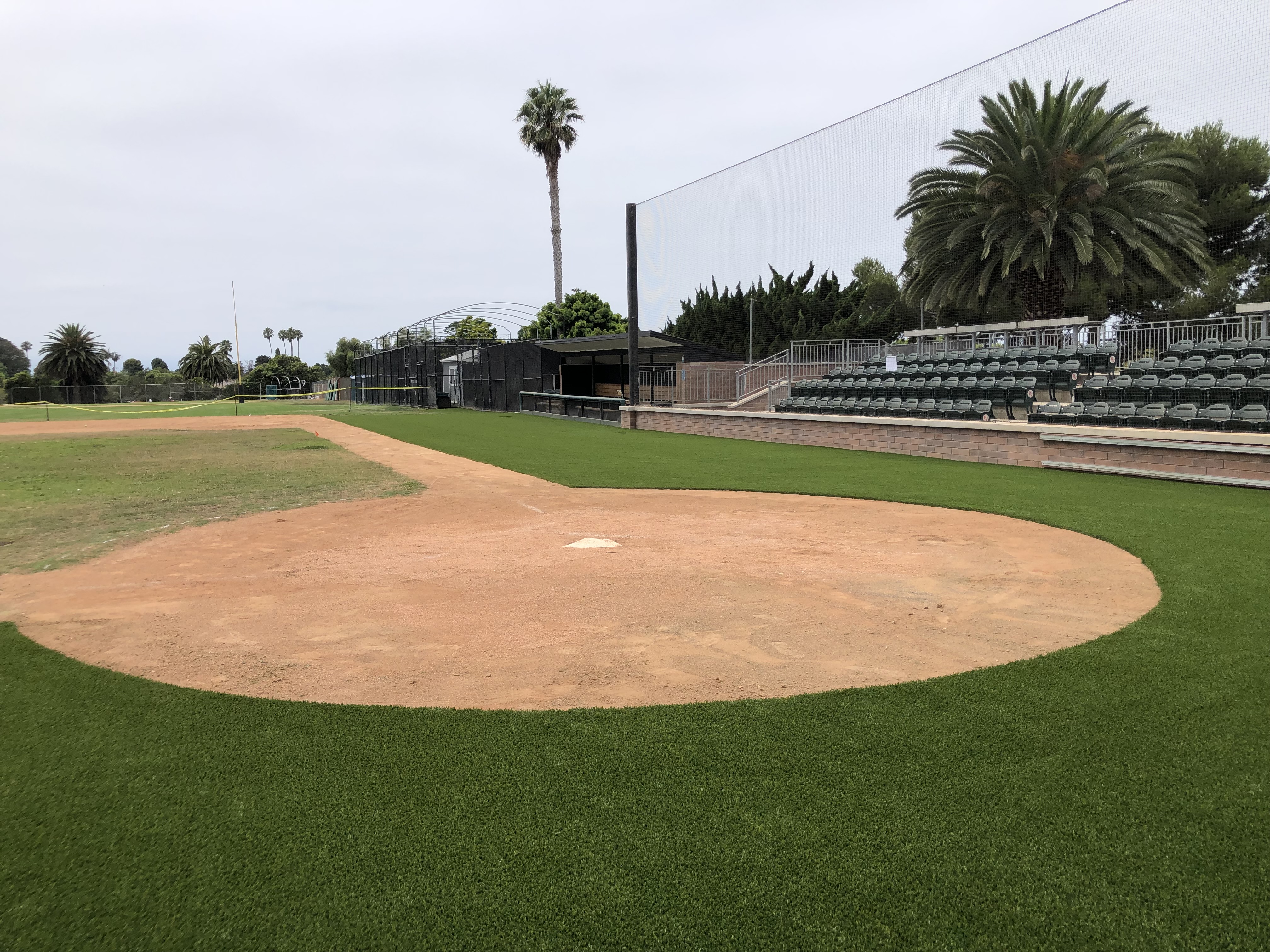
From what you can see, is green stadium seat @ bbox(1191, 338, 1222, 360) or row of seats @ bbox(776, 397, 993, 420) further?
row of seats @ bbox(776, 397, 993, 420)

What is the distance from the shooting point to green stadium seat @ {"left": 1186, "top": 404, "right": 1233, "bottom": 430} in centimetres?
1402

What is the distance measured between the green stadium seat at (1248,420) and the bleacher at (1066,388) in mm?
17

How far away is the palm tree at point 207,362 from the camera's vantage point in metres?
104

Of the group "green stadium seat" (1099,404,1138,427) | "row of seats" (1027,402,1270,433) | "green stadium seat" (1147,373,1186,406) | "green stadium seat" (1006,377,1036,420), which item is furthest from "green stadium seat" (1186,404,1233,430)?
"green stadium seat" (1006,377,1036,420)

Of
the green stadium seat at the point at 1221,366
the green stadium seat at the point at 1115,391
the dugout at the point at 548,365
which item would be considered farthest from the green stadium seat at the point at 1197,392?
the dugout at the point at 548,365

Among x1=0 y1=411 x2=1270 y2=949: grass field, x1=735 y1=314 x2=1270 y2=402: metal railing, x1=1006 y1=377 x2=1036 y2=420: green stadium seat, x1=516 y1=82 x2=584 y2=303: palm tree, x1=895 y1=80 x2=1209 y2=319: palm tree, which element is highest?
x1=516 y1=82 x2=584 y2=303: palm tree

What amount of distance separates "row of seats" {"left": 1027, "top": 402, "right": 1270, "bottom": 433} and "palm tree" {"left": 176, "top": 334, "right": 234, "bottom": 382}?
106791 mm

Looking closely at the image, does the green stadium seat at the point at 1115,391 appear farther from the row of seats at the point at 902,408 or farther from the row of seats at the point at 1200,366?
the row of seats at the point at 902,408

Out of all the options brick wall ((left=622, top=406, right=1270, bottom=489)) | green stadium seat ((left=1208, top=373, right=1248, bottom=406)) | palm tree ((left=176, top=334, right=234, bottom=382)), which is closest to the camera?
brick wall ((left=622, top=406, right=1270, bottom=489))

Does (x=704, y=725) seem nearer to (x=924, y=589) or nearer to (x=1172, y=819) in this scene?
(x=1172, y=819)

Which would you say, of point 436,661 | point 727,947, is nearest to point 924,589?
point 436,661

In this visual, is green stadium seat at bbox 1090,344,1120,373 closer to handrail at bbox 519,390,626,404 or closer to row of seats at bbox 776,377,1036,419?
row of seats at bbox 776,377,1036,419

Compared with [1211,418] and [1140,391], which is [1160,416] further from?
[1140,391]

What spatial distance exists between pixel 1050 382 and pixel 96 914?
21007 mm
